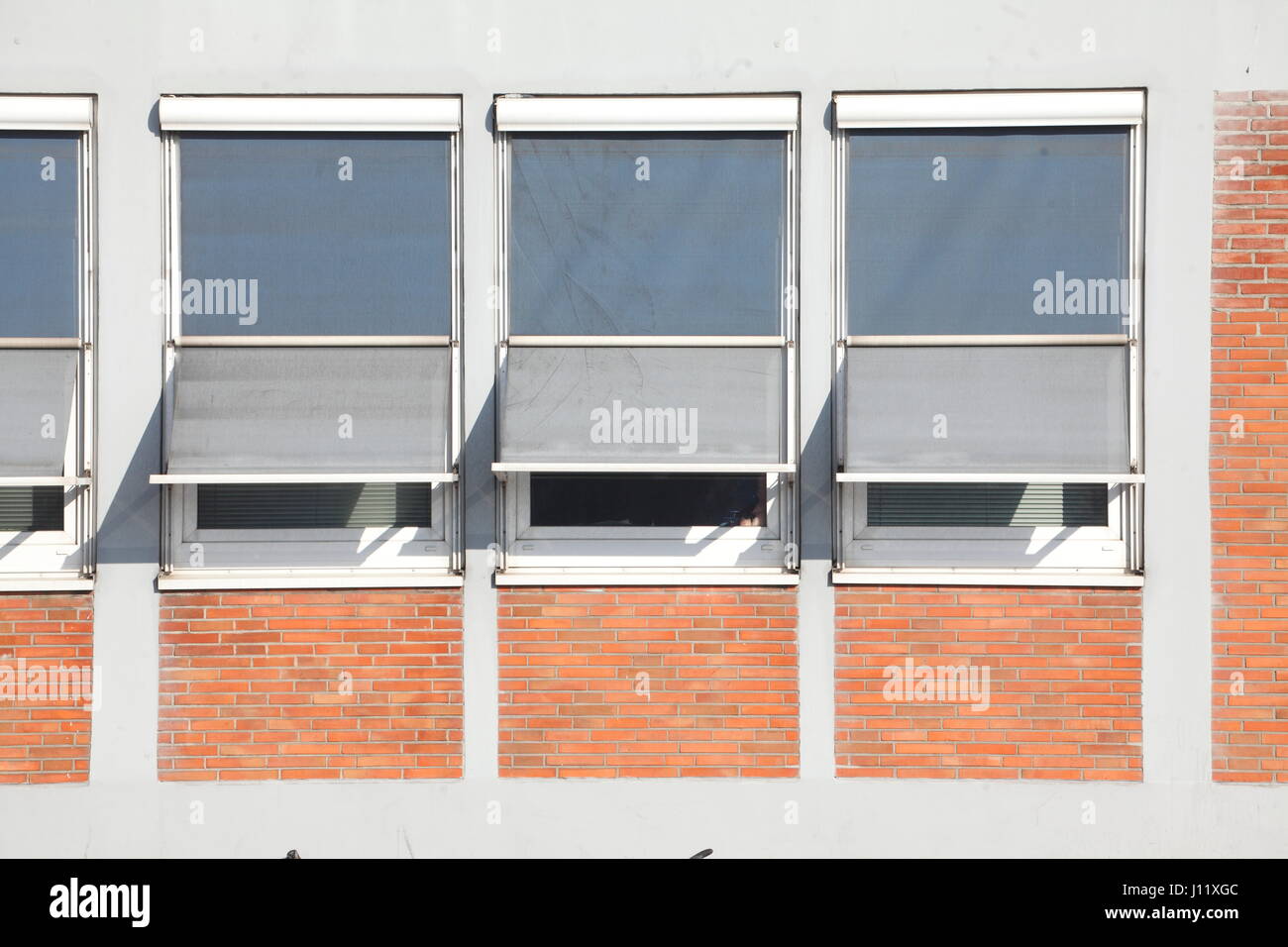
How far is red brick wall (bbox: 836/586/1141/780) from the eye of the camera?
470cm

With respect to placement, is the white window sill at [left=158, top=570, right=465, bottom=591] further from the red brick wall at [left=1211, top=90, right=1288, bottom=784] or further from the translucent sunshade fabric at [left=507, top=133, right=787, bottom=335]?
the red brick wall at [left=1211, top=90, right=1288, bottom=784]

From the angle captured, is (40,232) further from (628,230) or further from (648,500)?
(648,500)

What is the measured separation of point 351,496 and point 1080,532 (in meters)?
3.88

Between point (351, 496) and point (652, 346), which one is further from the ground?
point (652, 346)

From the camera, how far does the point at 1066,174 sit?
4754 mm

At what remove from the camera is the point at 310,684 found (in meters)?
4.76

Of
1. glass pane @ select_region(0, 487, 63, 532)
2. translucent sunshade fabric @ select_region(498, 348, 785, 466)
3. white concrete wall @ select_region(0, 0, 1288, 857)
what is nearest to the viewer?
translucent sunshade fabric @ select_region(498, 348, 785, 466)

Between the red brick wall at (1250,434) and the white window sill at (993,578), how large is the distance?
535 mm

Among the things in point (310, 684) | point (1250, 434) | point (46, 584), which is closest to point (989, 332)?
point (1250, 434)

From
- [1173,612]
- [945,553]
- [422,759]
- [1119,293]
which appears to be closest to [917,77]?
[1119,293]

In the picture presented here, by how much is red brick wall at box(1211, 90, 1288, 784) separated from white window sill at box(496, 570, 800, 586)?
228 cm

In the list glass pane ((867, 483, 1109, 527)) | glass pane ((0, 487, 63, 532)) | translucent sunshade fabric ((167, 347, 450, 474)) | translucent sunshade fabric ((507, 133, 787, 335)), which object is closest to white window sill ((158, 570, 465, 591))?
translucent sunshade fabric ((167, 347, 450, 474))

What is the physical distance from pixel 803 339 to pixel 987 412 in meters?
1.01

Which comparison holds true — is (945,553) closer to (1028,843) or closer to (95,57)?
(1028,843)
